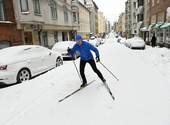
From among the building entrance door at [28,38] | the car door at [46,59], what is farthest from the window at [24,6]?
the car door at [46,59]

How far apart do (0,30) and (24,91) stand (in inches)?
341

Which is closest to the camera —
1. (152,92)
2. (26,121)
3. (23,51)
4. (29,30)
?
(26,121)

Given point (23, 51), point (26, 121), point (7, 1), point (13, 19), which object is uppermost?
point (7, 1)

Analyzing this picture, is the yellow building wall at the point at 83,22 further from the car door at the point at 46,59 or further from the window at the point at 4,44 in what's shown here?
the car door at the point at 46,59

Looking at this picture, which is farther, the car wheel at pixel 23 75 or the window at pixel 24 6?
the window at pixel 24 6

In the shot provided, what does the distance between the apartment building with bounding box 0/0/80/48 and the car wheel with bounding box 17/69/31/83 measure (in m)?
7.94

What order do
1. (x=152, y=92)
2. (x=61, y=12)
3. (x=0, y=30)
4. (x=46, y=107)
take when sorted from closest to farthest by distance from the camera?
(x=46, y=107)
(x=152, y=92)
(x=0, y=30)
(x=61, y=12)

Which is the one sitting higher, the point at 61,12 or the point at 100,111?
the point at 61,12

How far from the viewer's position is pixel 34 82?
216 inches

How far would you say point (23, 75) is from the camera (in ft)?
19.1

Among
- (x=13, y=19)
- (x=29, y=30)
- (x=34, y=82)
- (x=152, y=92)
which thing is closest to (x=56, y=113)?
(x=34, y=82)

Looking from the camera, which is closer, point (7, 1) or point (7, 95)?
point (7, 95)

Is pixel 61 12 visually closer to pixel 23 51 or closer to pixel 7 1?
pixel 7 1

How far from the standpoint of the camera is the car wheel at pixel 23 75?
5.56 m
